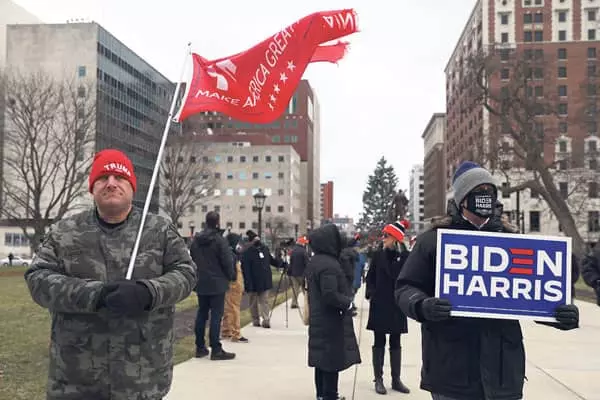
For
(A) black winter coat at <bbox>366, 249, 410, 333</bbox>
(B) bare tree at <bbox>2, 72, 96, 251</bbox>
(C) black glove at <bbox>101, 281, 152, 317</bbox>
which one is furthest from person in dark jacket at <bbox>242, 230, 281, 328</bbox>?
(B) bare tree at <bbox>2, 72, 96, 251</bbox>

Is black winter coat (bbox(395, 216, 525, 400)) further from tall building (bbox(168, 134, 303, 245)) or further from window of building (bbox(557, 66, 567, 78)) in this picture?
tall building (bbox(168, 134, 303, 245))

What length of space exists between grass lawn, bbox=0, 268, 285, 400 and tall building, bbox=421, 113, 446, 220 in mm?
122061

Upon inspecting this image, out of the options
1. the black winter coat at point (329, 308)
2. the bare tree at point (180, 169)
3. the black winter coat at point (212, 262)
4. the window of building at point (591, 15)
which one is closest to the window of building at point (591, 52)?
the window of building at point (591, 15)

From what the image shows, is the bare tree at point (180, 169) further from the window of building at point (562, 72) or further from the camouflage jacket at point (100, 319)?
the window of building at point (562, 72)

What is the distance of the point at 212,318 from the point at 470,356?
19.4ft

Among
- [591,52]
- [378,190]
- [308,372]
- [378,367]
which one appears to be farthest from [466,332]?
[378,190]

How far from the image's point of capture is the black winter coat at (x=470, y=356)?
126 inches

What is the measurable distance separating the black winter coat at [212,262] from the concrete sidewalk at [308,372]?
3.41ft

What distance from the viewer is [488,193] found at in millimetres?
3414

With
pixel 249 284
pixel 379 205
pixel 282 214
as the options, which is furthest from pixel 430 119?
pixel 249 284

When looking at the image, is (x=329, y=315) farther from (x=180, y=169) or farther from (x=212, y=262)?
(x=180, y=169)

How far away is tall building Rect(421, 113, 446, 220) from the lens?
13888cm

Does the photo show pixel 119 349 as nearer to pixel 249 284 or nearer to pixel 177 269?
pixel 177 269

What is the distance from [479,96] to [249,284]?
28696 mm
